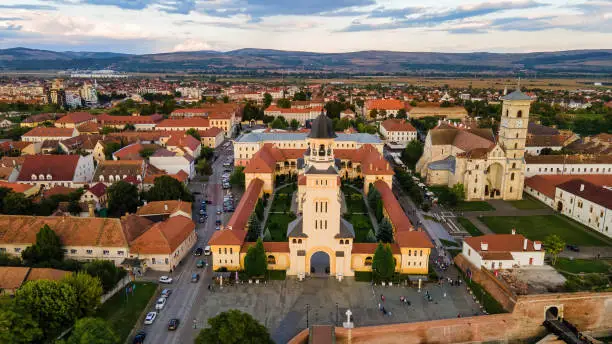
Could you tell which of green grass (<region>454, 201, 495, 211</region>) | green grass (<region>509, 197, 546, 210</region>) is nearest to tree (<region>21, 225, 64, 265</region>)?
green grass (<region>454, 201, 495, 211</region>)

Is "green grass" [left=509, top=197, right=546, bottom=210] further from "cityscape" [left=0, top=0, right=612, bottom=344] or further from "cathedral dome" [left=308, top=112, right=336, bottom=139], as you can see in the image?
"cathedral dome" [left=308, top=112, right=336, bottom=139]

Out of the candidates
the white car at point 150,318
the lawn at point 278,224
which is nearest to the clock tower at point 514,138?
the lawn at point 278,224

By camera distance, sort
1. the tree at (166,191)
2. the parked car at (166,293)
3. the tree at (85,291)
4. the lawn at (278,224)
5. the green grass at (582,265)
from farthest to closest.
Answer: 1. the tree at (166,191)
2. the lawn at (278,224)
3. the green grass at (582,265)
4. the parked car at (166,293)
5. the tree at (85,291)

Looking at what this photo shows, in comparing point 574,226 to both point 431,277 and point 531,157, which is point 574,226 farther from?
point 431,277

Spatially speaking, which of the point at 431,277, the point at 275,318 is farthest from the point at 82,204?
the point at 431,277

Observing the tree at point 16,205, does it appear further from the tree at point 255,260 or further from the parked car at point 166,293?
the tree at point 255,260

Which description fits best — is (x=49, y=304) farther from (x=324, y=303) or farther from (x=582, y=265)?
(x=582, y=265)
